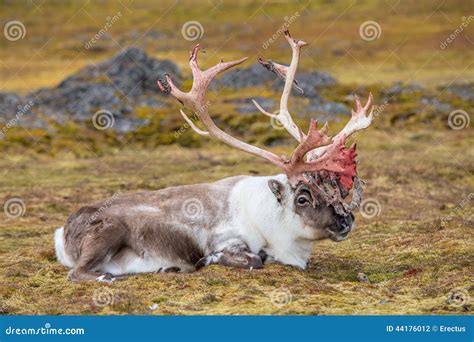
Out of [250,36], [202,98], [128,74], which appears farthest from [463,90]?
[250,36]

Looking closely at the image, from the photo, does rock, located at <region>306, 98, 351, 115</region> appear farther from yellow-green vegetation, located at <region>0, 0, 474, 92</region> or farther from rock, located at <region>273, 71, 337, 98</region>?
yellow-green vegetation, located at <region>0, 0, 474, 92</region>

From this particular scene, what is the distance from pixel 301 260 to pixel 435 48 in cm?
9674

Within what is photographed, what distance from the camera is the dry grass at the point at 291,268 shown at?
1311cm

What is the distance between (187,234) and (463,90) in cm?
4970

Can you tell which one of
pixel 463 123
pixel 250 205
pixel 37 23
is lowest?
pixel 250 205

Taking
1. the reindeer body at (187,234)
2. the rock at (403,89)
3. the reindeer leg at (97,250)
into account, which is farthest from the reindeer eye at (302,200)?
the rock at (403,89)

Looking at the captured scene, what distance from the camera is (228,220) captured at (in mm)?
15523

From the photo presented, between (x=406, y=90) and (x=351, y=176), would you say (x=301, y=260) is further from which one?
(x=406, y=90)

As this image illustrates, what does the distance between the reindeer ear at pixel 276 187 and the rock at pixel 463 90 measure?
43795mm

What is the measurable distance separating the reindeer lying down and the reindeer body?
0.02 meters

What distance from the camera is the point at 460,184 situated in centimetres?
3072

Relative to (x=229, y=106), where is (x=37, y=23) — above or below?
above

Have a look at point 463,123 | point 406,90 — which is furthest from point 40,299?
point 406,90

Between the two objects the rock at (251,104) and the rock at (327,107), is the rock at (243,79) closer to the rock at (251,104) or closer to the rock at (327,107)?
the rock at (251,104)
